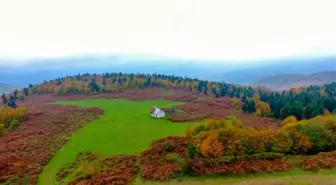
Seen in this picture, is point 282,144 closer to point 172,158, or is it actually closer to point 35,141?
point 172,158

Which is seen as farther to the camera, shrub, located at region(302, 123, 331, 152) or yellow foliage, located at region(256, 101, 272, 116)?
yellow foliage, located at region(256, 101, 272, 116)

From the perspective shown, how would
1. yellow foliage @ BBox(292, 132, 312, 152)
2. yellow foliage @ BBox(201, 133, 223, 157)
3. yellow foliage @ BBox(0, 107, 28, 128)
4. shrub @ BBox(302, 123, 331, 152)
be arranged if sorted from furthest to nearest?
yellow foliage @ BBox(0, 107, 28, 128) < shrub @ BBox(302, 123, 331, 152) < yellow foliage @ BBox(292, 132, 312, 152) < yellow foliage @ BBox(201, 133, 223, 157)

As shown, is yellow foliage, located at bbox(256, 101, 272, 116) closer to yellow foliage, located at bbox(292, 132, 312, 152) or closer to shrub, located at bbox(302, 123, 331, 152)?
shrub, located at bbox(302, 123, 331, 152)

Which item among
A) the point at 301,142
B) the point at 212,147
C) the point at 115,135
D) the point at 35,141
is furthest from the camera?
the point at 115,135

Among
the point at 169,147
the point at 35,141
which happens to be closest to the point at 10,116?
the point at 35,141

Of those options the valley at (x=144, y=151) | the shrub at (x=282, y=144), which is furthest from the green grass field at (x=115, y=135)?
the shrub at (x=282, y=144)

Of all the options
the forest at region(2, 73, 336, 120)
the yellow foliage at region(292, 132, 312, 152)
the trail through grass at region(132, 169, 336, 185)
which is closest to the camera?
the trail through grass at region(132, 169, 336, 185)

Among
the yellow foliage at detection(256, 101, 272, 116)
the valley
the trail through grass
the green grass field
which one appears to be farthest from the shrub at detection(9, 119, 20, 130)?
the yellow foliage at detection(256, 101, 272, 116)

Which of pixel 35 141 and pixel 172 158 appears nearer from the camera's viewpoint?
pixel 172 158

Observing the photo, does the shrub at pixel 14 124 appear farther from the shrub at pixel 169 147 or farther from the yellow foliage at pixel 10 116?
the shrub at pixel 169 147

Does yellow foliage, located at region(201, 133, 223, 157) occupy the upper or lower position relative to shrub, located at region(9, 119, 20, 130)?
upper
